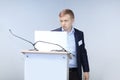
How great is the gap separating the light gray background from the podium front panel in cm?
161

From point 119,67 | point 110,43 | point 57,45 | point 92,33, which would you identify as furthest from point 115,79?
point 57,45

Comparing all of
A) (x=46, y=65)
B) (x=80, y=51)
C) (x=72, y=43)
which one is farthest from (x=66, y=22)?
(x=46, y=65)

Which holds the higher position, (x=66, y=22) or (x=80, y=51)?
(x=66, y=22)

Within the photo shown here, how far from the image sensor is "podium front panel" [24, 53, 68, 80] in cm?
195

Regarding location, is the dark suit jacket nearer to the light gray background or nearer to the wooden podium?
the light gray background

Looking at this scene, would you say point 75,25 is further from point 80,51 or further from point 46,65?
point 46,65

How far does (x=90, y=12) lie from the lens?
3.51 meters

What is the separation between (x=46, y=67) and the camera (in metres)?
1.95

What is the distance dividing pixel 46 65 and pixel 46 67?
0.02m

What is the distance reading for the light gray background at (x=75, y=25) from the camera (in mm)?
3438

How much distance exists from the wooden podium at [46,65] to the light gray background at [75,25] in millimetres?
1606

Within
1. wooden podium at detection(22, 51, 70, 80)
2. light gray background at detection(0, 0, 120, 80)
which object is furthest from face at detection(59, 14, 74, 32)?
light gray background at detection(0, 0, 120, 80)

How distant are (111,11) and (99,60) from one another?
72cm

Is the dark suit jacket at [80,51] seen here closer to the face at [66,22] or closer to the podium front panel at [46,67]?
the face at [66,22]
